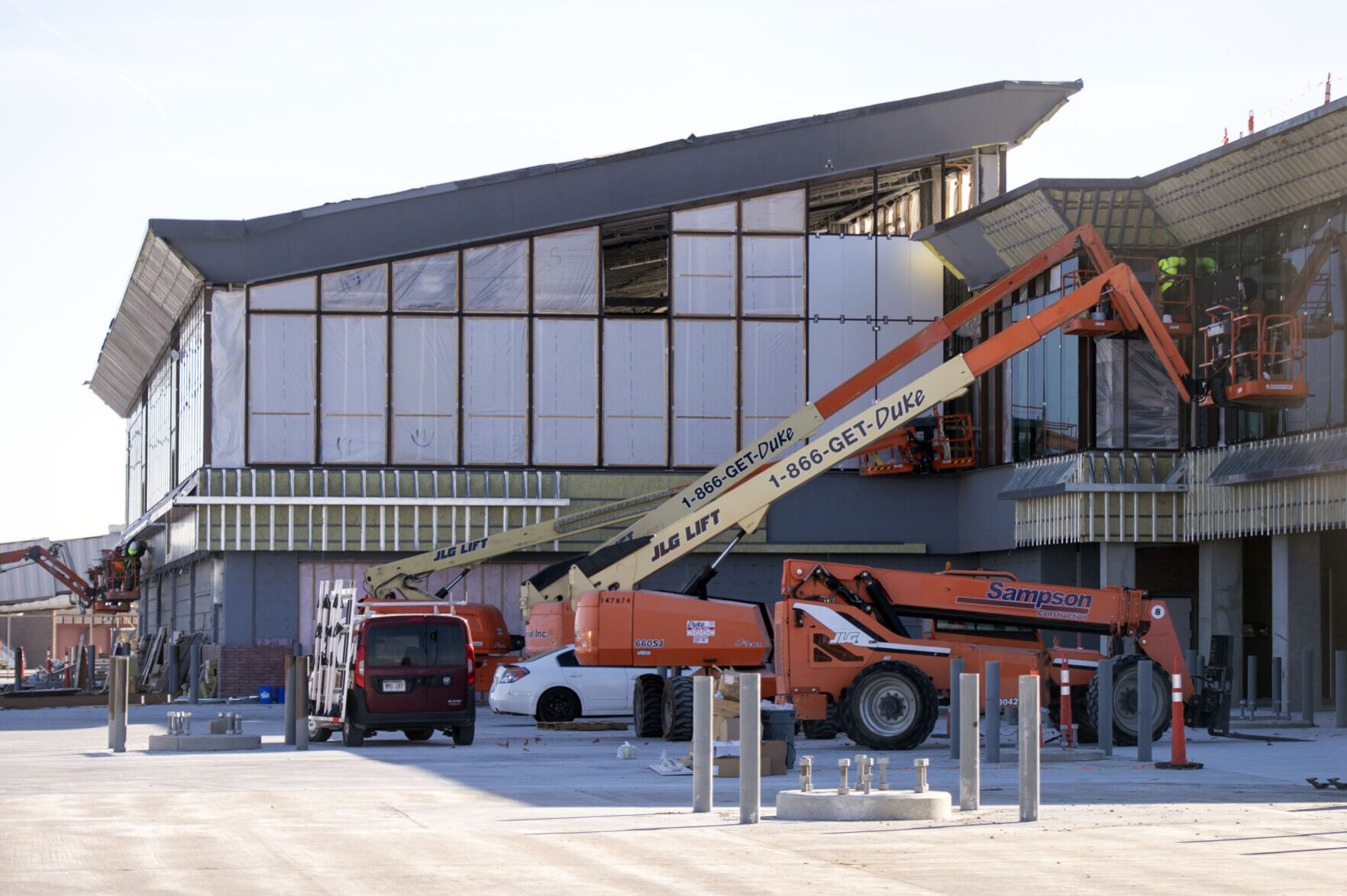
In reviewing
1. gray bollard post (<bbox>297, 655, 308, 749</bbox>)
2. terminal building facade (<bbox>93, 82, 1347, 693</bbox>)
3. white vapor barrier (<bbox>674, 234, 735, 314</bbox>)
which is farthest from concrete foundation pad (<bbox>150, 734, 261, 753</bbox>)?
white vapor barrier (<bbox>674, 234, 735, 314</bbox>)

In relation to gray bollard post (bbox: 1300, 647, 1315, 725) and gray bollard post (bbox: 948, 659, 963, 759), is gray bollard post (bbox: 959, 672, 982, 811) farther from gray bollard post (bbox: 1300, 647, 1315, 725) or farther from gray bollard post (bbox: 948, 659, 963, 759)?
gray bollard post (bbox: 1300, 647, 1315, 725)

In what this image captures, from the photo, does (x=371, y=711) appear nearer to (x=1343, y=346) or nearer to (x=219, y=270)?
(x=1343, y=346)

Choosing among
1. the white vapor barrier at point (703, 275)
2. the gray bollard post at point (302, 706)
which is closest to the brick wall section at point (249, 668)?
the white vapor barrier at point (703, 275)

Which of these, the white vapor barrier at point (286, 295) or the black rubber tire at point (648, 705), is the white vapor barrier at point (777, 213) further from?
the black rubber tire at point (648, 705)

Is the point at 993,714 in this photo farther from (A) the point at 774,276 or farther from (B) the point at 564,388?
(A) the point at 774,276

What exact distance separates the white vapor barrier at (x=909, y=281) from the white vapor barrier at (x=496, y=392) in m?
9.03

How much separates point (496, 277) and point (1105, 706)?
2578cm

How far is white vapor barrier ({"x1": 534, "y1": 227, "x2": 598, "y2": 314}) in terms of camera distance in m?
45.5

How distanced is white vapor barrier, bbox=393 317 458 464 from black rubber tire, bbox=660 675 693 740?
19858 mm

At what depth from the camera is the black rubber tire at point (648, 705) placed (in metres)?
27.9

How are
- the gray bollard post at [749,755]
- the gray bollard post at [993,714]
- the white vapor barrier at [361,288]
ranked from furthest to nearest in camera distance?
1. the white vapor barrier at [361,288]
2. the gray bollard post at [993,714]
3. the gray bollard post at [749,755]

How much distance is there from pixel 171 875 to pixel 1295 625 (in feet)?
89.5

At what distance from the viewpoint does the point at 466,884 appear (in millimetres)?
11164

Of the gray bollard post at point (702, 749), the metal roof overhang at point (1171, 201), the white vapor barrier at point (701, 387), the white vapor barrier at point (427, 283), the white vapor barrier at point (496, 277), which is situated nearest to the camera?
the gray bollard post at point (702, 749)
